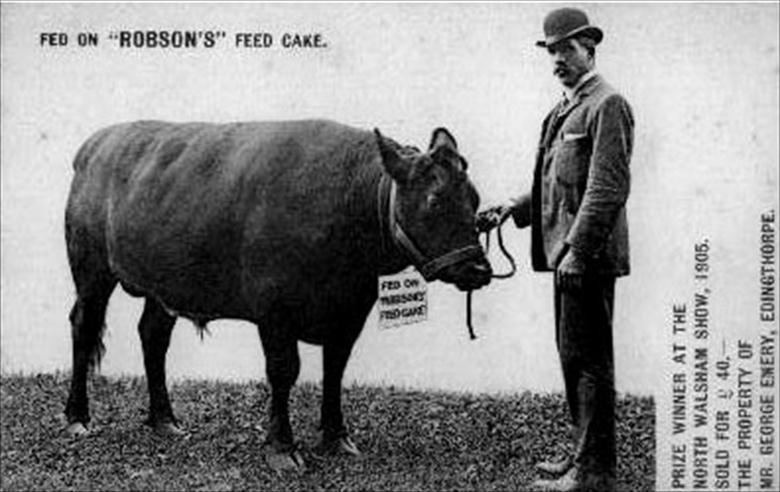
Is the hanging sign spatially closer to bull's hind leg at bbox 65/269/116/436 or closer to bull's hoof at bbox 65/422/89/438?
bull's hind leg at bbox 65/269/116/436

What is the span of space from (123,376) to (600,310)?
2.25 metres

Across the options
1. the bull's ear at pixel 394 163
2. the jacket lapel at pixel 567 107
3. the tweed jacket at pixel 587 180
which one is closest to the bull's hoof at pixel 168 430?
the bull's ear at pixel 394 163

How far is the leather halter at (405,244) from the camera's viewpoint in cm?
452

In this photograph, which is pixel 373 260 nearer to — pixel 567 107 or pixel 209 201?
pixel 209 201

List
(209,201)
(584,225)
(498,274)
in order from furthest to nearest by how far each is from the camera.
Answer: (498,274) → (209,201) → (584,225)

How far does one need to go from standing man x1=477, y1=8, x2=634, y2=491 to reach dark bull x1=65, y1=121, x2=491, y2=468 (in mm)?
344

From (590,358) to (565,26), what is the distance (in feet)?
4.19

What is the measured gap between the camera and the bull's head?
14.8 ft

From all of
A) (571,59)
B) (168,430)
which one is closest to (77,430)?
(168,430)

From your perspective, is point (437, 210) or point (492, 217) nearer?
point (437, 210)

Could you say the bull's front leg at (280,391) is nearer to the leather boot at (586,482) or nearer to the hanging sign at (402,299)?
the hanging sign at (402,299)

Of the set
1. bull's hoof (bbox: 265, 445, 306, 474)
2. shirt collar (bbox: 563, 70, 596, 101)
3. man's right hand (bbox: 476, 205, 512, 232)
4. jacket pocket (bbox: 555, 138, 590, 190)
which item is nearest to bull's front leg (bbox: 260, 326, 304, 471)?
bull's hoof (bbox: 265, 445, 306, 474)

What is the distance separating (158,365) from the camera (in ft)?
17.0

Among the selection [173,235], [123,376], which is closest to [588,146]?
[173,235]
